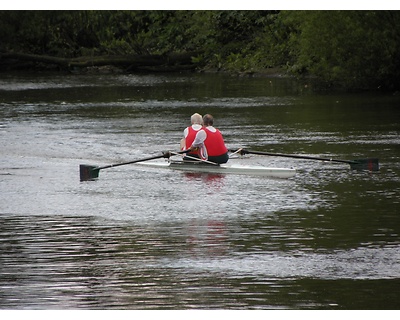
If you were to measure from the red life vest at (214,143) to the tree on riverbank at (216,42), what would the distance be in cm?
1731

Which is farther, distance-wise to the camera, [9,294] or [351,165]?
[351,165]

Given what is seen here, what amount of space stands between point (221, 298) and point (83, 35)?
154 ft

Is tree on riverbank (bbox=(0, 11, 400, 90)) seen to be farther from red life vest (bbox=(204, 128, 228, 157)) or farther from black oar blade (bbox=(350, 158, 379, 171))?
red life vest (bbox=(204, 128, 228, 157))

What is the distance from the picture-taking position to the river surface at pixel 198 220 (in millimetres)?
10109

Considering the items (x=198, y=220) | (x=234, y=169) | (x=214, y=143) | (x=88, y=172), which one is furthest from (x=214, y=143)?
(x=198, y=220)

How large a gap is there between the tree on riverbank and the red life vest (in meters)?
17.3

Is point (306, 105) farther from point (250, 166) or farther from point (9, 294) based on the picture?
point (9, 294)

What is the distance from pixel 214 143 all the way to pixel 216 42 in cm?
3364

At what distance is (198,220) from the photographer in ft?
45.4

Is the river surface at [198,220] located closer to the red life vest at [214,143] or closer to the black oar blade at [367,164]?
the black oar blade at [367,164]

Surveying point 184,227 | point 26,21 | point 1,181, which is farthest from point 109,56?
point 184,227

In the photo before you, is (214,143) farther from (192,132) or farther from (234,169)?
(234,169)

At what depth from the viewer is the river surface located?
33.2ft

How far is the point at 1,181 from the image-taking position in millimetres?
17672
